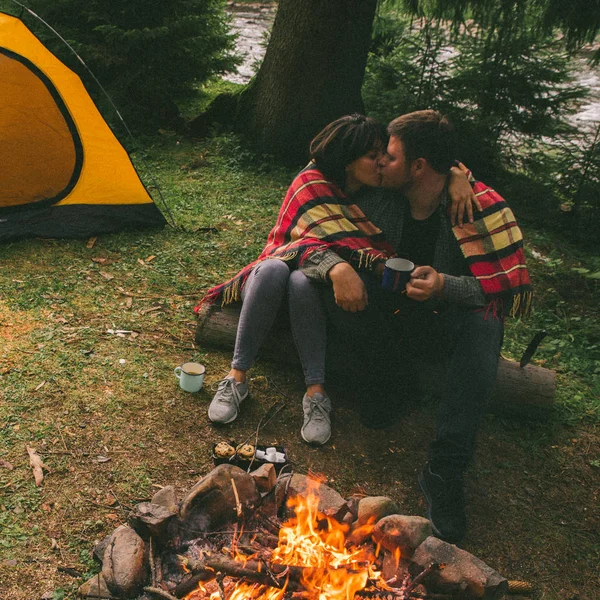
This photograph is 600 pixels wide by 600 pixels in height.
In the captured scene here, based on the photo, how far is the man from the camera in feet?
9.05

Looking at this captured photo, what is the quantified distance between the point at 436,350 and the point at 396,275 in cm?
63

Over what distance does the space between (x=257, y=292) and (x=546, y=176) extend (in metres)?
4.31

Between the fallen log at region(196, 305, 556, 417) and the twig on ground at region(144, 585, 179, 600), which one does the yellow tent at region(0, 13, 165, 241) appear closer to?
the fallen log at region(196, 305, 556, 417)

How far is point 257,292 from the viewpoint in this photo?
10.1ft

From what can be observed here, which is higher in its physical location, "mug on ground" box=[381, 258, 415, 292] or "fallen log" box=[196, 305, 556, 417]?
"mug on ground" box=[381, 258, 415, 292]

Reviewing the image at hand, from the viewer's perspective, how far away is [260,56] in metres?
10.5

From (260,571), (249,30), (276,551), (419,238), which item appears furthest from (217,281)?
(249,30)

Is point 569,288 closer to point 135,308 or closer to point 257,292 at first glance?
point 257,292

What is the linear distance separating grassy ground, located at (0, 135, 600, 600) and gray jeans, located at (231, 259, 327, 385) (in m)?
0.29

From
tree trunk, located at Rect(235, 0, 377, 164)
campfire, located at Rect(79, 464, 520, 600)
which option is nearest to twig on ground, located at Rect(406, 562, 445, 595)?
campfire, located at Rect(79, 464, 520, 600)

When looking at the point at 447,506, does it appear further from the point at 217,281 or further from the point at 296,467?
the point at 217,281

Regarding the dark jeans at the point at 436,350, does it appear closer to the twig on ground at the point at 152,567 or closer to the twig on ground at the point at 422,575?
the twig on ground at the point at 422,575

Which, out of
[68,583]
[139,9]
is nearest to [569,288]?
[68,583]

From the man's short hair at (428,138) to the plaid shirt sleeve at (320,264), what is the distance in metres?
0.61
